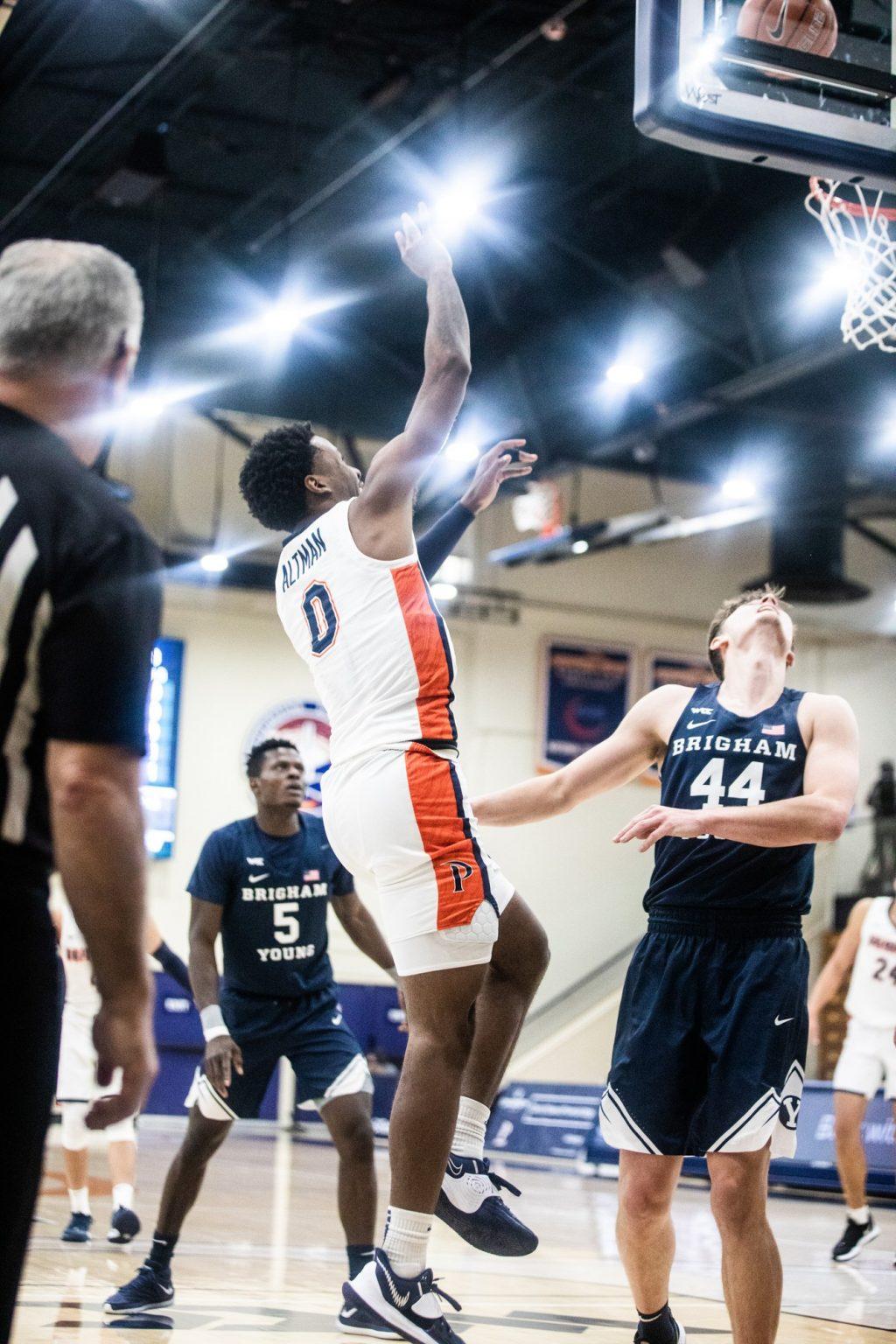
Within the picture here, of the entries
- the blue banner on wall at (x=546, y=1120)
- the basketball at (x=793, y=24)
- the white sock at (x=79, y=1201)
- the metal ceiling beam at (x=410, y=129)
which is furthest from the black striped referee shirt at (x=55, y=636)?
the blue banner on wall at (x=546, y=1120)

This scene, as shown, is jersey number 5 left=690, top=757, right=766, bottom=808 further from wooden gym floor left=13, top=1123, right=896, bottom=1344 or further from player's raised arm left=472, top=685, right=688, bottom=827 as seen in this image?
wooden gym floor left=13, top=1123, right=896, bottom=1344

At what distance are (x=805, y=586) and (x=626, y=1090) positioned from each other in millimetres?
14083

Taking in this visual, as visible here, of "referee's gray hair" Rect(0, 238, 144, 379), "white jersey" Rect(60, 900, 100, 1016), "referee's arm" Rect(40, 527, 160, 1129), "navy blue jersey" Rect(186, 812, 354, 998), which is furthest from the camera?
"white jersey" Rect(60, 900, 100, 1016)

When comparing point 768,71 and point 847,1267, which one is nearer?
point 768,71

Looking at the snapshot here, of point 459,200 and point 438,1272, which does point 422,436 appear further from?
point 459,200

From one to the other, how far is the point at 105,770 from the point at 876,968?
903 cm

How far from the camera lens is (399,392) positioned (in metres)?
18.1

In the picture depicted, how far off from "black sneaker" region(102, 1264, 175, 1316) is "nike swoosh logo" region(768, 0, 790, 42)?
5.16 m

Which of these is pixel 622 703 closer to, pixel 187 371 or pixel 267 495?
pixel 187 371

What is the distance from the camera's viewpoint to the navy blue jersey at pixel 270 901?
22.1 ft

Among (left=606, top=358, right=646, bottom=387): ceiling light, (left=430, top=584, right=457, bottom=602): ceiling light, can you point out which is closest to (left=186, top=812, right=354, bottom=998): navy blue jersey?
(left=606, top=358, right=646, bottom=387): ceiling light

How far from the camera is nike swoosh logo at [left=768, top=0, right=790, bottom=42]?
18.5 feet

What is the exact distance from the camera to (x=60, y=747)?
238 centimetres

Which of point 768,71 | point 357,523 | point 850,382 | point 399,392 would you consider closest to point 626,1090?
point 357,523
